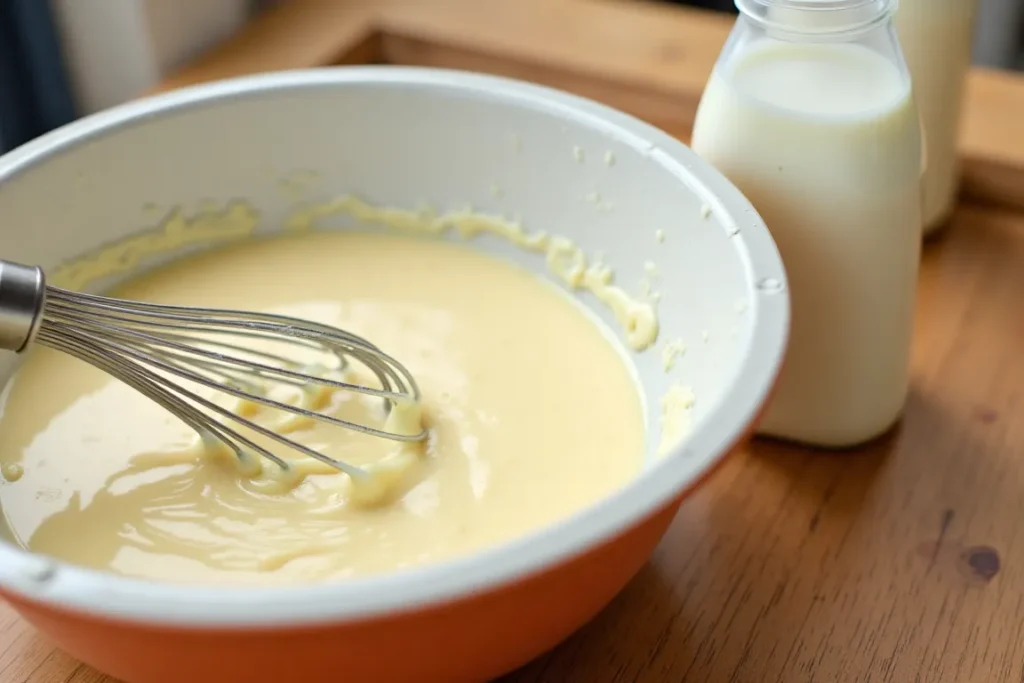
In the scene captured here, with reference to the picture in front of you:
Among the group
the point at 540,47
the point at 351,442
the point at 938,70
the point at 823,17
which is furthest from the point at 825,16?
the point at 540,47

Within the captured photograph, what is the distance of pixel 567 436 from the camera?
729 millimetres

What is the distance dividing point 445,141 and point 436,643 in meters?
0.48

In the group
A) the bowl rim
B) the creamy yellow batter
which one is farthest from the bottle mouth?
the creamy yellow batter

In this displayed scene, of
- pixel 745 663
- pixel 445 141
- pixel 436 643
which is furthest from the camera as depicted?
pixel 445 141

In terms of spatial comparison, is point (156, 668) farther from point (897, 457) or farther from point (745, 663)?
point (897, 457)

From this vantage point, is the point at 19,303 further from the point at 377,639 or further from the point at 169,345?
the point at 377,639

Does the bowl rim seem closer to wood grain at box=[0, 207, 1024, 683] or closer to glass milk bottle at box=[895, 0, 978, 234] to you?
wood grain at box=[0, 207, 1024, 683]

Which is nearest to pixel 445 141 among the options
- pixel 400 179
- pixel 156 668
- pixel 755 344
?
pixel 400 179

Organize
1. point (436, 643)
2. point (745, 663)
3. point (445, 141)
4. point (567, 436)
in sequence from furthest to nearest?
1. point (445, 141)
2. point (567, 436)
3. point (745, 663)
4. point (436, 643)

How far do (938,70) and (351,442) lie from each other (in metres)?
0.53

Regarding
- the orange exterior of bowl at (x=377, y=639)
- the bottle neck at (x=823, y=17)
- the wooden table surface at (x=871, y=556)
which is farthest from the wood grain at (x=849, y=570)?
the bottle neck at (x=823, y=17)

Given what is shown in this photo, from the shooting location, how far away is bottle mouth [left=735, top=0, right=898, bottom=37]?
2.09ft

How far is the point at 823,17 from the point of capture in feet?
2.11

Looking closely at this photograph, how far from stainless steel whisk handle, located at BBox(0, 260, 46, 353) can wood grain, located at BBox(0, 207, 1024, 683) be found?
19 centimetres
